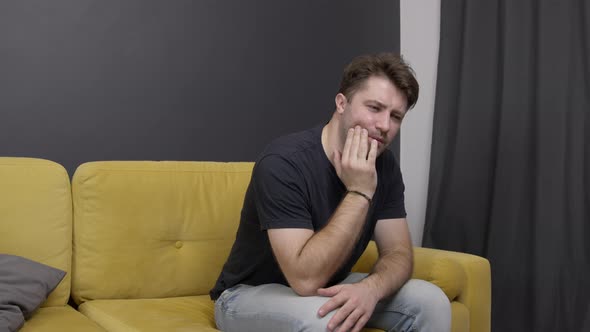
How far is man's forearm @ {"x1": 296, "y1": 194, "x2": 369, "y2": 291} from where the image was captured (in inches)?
67.6

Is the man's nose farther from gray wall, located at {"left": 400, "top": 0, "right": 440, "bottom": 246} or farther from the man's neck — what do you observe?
gray wall, located at {"left": 400, "top": 0, "right": 440, "bottom": 246}

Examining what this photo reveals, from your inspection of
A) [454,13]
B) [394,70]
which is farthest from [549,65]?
[394,70]

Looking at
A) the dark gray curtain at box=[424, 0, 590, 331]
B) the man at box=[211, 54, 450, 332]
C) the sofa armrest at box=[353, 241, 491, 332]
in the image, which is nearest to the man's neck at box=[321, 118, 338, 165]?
the man at box=[211, 54, 450, 332]

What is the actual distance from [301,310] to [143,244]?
0.81 meters

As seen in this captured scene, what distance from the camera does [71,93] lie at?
2656mm

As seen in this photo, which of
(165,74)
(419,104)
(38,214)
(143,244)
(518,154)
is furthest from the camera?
(419,104)

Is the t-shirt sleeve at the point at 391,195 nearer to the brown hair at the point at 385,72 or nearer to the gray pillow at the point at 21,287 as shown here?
the brown hair at the point at 385,72

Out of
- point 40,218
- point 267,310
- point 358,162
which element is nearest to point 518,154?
point 358,162

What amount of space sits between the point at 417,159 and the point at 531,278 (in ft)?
3.01

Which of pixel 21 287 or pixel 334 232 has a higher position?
pixel 334 232

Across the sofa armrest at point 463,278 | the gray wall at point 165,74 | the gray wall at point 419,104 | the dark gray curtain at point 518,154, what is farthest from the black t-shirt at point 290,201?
the gray wall at point 419,104

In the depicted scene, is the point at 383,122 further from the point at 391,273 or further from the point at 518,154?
the point at 518,154

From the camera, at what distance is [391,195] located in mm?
2145

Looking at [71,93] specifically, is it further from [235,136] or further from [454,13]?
[454,13]
